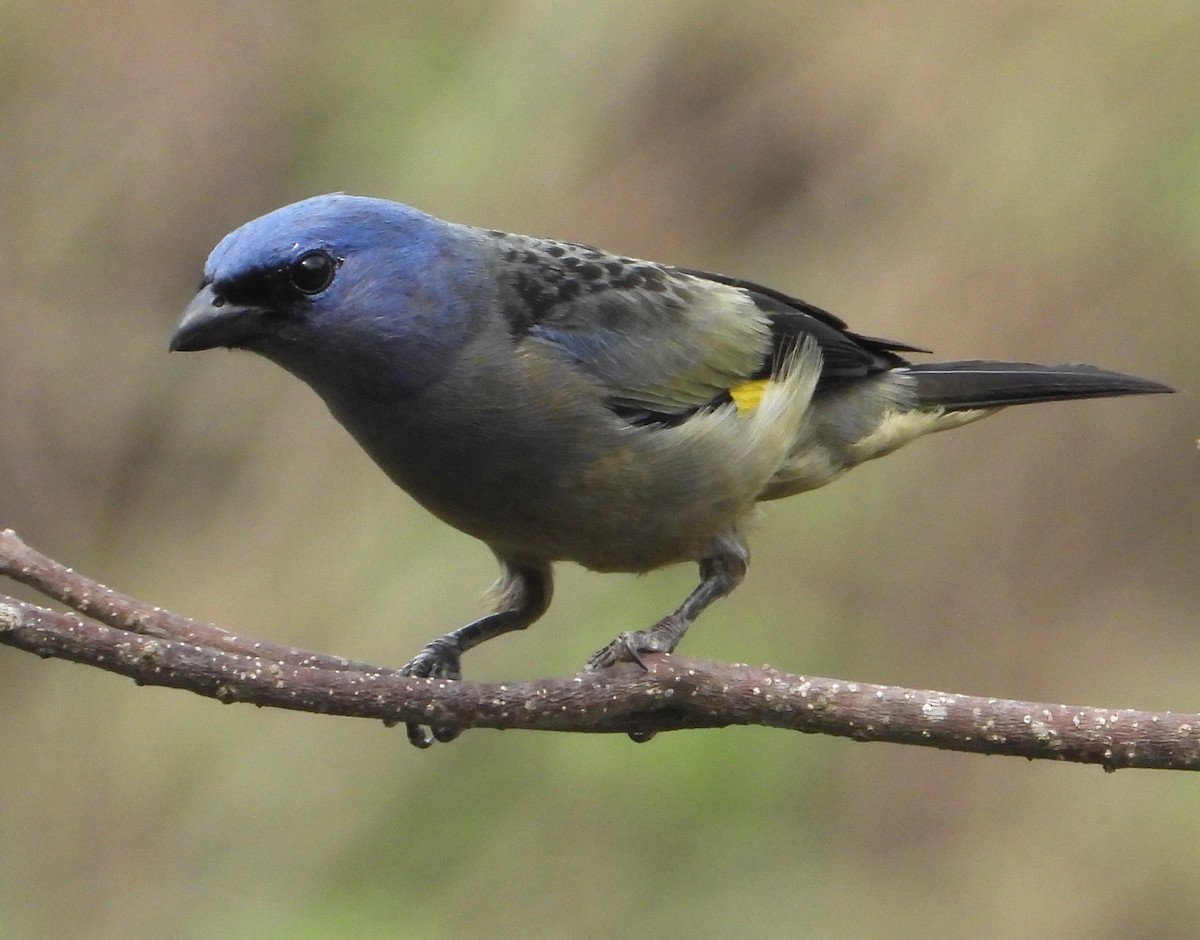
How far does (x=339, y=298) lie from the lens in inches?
166

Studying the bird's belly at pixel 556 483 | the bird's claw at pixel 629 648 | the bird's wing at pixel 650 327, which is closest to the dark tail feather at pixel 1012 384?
the bird's wing at pixel 650 327

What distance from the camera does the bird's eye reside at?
415 cm

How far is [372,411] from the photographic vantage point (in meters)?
4.39

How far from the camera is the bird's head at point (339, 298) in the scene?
13.4ft

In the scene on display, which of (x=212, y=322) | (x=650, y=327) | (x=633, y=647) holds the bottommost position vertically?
(x=633, y=647)

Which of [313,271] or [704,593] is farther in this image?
[704,593]

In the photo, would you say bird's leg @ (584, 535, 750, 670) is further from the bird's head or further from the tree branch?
the bird's head

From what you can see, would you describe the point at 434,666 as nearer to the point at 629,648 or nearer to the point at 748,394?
the point at 629,648

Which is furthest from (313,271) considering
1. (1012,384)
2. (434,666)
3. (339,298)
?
(1012,384)

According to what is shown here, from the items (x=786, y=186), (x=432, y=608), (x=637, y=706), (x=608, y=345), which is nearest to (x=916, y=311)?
(x=786, y=186)

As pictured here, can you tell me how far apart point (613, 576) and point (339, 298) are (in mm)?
3025

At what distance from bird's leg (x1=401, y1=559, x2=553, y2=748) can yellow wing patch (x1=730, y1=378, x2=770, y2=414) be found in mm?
820

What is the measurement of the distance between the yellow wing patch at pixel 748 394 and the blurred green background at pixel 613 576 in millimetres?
Answer: 1868

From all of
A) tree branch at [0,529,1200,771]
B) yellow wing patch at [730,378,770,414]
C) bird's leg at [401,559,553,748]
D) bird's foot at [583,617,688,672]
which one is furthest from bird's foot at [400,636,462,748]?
tree branch at [0,529,1200,771]
